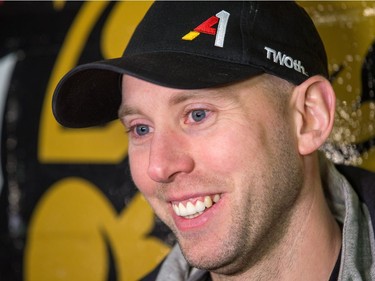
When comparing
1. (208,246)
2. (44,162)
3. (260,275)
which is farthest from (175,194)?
(44,162)

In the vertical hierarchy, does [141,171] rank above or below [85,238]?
above

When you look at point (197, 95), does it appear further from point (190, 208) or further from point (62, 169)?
point (62, 169)

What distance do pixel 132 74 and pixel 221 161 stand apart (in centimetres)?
19

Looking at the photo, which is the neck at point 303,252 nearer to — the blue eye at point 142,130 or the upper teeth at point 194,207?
the upper teeth at point 194,207

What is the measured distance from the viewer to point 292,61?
108 cm

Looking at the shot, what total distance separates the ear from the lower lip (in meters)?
0.17

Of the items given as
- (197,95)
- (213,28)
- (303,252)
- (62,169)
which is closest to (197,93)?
(197,95)

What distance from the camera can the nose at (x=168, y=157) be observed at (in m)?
1.05

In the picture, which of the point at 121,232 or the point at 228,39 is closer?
the point at 228,39

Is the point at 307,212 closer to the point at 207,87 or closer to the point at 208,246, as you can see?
the point at 208,246

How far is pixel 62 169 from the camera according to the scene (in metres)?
1.77

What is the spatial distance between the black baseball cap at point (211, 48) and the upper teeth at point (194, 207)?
189mm

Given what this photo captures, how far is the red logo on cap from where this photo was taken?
1054mm

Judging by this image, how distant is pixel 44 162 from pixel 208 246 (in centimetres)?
83
